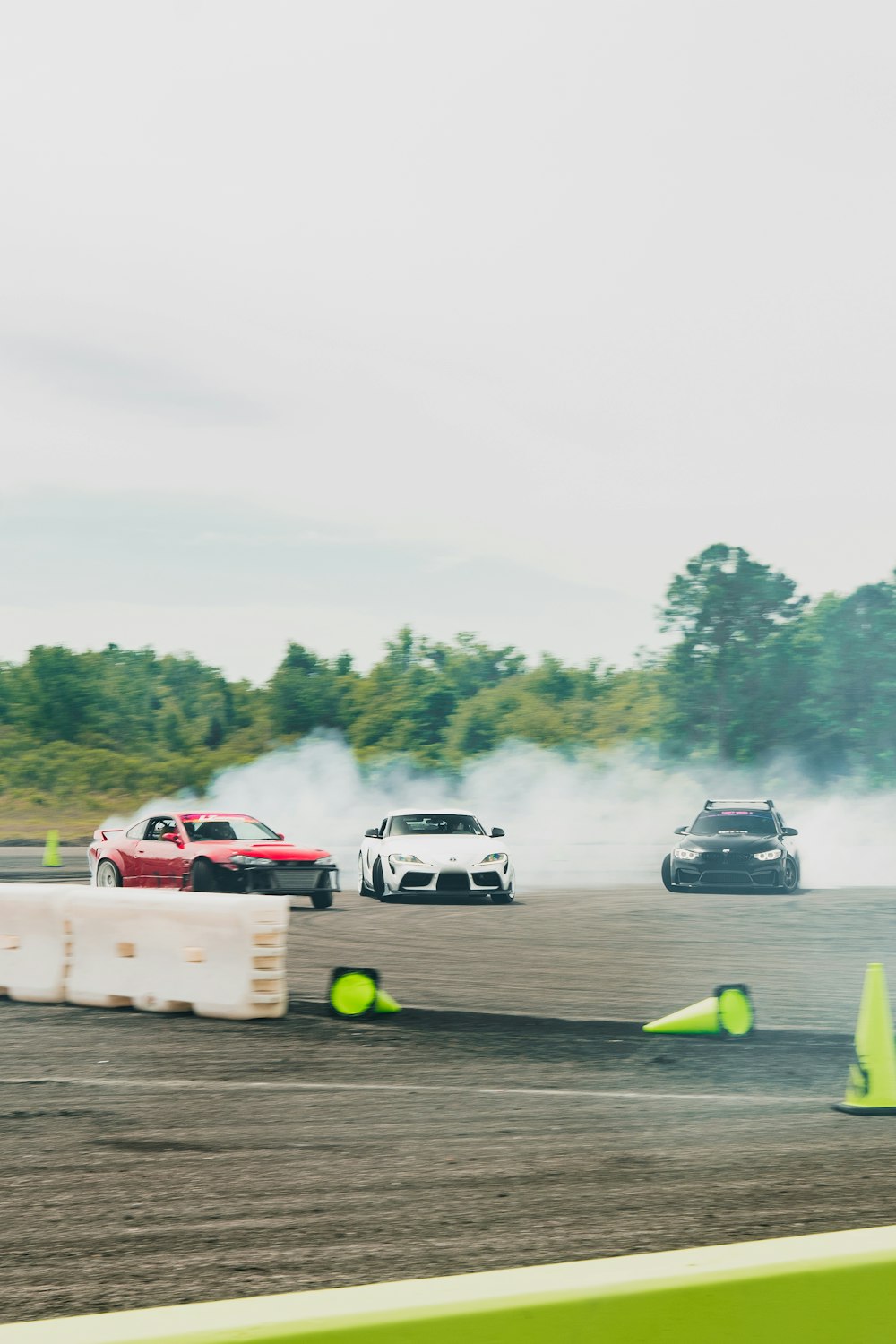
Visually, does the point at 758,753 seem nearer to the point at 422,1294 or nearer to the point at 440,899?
the point at 440,899

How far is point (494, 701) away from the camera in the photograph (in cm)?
7431

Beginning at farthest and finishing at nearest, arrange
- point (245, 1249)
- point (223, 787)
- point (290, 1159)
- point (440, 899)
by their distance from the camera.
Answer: point (223, 787), point (440, 899), point (290, 1159), point (245, 1249)

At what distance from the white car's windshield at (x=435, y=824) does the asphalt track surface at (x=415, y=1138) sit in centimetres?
814

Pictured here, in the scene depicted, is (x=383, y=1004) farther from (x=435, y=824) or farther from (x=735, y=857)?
(x=735, y=857)

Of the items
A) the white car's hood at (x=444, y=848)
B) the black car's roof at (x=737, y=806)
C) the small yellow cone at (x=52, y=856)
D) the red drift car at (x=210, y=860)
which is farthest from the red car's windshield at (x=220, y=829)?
the small yellow cone at (x=52, y=856)

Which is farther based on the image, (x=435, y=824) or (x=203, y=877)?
(x=435, y=824)

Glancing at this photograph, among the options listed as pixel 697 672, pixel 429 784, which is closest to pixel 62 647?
pixel 429 784

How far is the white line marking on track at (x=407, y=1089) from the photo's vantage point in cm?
735

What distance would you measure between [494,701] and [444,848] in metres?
54.7

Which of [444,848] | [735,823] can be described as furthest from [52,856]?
[735,823]

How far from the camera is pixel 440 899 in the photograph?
21188mm

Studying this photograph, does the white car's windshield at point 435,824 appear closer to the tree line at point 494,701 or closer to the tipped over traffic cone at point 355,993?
the tipped over traffic cone at point 355,993

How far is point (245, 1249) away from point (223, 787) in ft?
193

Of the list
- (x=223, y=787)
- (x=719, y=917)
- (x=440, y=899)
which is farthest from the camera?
(x=223, y=787)
